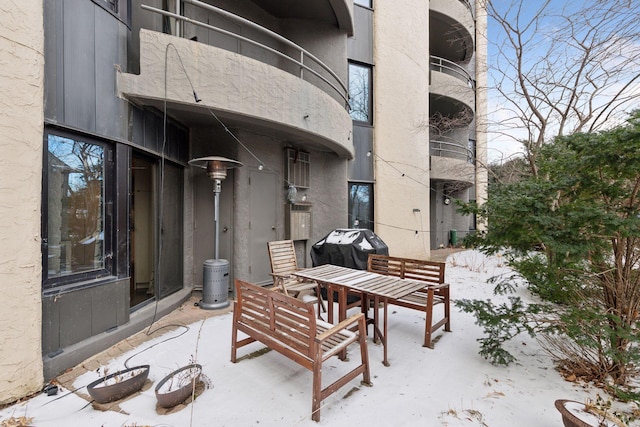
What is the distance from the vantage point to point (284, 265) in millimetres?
5238

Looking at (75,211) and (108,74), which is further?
(108,74)

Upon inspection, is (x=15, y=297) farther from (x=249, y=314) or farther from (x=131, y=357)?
(x=249, y=314)

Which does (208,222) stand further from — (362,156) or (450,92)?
(450,92)

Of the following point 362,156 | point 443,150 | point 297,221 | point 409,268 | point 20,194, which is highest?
point 443,150

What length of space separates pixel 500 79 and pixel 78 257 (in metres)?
9.51

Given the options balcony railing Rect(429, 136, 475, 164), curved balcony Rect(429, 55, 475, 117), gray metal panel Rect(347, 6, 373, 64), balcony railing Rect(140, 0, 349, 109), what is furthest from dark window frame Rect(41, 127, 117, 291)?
balcony railing Rect(429, 136, 475, 164)

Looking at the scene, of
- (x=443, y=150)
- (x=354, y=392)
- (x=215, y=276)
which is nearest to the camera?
(x=354, y=392)

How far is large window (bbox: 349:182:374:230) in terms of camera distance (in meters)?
8.89

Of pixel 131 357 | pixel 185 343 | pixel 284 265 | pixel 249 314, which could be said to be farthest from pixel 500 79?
pixel 131 357

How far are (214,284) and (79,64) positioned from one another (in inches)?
140

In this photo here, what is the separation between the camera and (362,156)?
895cm

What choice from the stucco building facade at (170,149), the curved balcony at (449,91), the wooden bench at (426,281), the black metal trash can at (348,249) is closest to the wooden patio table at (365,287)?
the wooden bench at (426,281)

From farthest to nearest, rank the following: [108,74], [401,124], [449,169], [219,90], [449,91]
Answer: [449,169] → [449,91] → [401,124] → [219,90] → [108,74]

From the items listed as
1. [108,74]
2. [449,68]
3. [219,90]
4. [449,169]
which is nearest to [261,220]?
[219,90]
